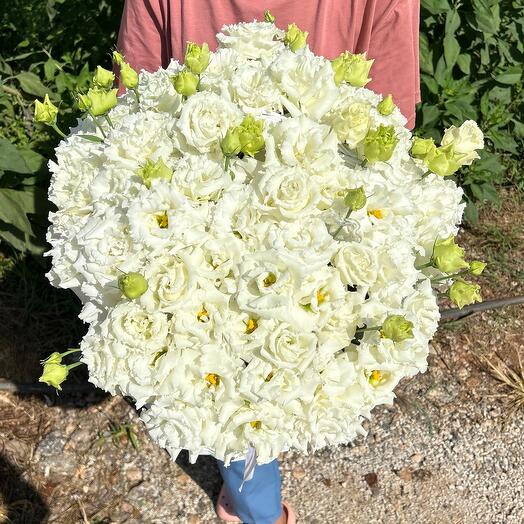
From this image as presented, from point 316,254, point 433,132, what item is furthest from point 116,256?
point 433,132

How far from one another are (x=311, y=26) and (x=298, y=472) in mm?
1587

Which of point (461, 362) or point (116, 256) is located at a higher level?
point (116, 256)

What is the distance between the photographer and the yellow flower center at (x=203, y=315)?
0.97m

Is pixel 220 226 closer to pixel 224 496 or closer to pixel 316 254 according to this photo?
pixel 316 254

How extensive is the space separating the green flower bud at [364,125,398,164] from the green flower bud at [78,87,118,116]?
45 cm

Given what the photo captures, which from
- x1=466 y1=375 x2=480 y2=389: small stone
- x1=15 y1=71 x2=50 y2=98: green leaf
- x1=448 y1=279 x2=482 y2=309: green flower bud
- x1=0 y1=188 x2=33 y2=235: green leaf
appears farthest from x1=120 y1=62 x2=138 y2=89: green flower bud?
x1=466 y1=375 x2=480 y2=389: small stone

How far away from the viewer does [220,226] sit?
3.16ft

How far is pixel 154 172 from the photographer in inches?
38.4

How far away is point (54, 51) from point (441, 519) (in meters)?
2.55

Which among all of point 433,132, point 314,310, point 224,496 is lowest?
point 224,496

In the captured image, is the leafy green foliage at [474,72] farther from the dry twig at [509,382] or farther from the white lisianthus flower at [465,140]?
the white lisianthus flower at [465,140]

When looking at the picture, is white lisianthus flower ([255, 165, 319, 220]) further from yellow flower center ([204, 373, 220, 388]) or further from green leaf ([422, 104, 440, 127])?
green leaf ([422, 104, 440, 127])

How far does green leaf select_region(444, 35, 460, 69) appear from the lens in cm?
254

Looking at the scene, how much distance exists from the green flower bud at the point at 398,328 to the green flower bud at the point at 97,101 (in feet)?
1.99
